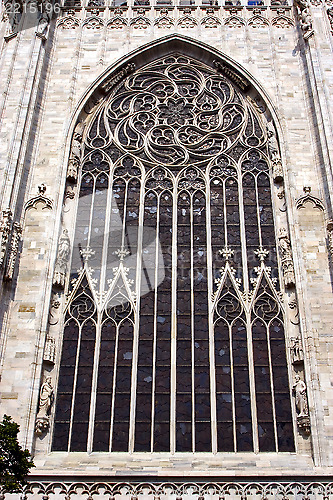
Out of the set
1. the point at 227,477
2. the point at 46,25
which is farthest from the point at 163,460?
the point at 46,25

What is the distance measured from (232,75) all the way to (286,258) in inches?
246

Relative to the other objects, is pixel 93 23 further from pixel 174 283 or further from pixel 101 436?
pixel 101 436

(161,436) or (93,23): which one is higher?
(93,23)

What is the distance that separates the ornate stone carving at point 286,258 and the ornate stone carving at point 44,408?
5704 mm

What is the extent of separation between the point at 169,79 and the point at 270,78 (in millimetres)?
2852

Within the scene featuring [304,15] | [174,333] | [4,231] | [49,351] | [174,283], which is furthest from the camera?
[304,15]

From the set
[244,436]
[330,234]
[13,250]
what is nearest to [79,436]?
[244,436]

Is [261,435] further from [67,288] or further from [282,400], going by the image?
[67,288]

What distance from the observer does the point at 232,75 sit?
19188 millimetres

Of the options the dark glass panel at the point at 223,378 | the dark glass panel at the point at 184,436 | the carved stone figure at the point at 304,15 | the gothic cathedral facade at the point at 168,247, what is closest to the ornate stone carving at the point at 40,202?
the gothic cathedral facade at the point at 168,247

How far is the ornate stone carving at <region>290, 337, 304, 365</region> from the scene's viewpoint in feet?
47.1

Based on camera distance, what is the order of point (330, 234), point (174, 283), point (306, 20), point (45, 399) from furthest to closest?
1. point (306, 20)
2. point (174, 283)
3. point (330, 234)
4. point (45, 399)

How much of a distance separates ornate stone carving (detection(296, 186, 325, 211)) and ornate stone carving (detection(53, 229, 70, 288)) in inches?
219

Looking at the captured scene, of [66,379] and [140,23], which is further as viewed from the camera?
[140,23]
